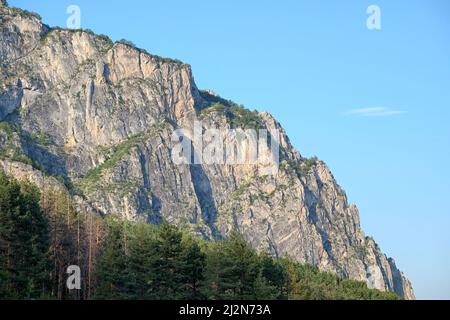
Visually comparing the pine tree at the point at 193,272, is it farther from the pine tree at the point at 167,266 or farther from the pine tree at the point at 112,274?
the pine tree at the point at 112,274

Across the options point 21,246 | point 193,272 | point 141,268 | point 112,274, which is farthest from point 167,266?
point 21,246

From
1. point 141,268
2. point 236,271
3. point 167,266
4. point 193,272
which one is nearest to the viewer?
point 236,271

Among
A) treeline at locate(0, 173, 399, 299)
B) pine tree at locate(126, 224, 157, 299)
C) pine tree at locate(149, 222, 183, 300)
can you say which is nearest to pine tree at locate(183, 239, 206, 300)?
treeline at locate(0, 173, 399, 299)

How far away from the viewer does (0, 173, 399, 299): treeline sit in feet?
325

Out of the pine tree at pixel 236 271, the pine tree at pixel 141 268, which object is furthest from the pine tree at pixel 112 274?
the pine tree at pixel 236 271

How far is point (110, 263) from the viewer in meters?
106

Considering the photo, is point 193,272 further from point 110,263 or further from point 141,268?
point 110,263

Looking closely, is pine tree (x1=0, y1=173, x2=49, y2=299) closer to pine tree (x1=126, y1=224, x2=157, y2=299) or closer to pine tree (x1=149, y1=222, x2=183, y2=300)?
pine tree (x1=126, y1=224, x2=157, y2=299)

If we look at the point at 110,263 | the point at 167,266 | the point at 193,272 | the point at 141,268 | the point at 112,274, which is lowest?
the point at 112,274

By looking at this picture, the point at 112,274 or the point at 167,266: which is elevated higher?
the point at 167,266

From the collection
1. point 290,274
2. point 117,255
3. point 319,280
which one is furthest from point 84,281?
point 319,280

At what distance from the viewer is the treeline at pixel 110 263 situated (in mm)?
99062

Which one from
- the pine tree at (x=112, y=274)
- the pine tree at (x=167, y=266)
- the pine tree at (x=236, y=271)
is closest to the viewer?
the pine tree at (x=112, y=274)
